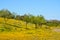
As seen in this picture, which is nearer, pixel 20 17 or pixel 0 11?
pixel 0 11

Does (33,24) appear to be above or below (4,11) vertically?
below

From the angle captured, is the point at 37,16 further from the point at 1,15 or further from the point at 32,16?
the point at 1,15

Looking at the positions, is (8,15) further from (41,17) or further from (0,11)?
(41,17)

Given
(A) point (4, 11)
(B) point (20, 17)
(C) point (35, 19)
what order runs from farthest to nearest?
(B) point (20, 17), (A) point (4, 11), (C) point (35, 19)

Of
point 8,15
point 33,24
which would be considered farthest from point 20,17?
point 33,24

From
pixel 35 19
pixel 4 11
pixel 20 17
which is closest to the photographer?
pixel 35 19

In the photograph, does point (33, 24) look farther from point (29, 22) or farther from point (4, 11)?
point (4, 11)

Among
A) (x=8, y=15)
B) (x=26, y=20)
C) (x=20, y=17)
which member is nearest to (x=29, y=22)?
(x=26, y=20)

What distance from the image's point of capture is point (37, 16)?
3659 inches

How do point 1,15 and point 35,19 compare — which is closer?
point 35,19

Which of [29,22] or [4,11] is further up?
[4,11]

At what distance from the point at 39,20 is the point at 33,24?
15.4ft

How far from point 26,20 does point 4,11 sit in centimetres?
1505

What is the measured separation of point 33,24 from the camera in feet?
311
